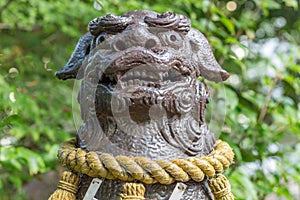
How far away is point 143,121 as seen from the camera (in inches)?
42.4

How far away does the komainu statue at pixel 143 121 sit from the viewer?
102cm

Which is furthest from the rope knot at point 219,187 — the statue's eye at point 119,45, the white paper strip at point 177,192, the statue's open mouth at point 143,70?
the statue's eye at point 119,45

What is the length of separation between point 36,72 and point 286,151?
1488mm

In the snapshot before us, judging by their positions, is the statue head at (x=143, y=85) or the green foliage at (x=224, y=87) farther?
the green foliage at (x=224, y=87)

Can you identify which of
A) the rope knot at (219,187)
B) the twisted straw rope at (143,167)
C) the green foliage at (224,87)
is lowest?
the green foliage at (224,87)

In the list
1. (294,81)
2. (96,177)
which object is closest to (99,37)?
(96,177)

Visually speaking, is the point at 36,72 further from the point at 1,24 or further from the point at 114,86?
the point at 114,86

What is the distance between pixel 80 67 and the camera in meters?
1.20

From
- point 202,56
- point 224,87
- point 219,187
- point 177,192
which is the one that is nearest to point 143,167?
point 177,192

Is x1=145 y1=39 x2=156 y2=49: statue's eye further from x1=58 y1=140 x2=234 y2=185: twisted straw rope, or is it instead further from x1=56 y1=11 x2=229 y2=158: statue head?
x1=58 y1=140 x2=234 y2=185: twisted straw rope

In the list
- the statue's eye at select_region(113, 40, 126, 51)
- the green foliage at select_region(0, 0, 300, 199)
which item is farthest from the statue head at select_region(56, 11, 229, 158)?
the green foliage at select_region(0, 0, 300, 199)

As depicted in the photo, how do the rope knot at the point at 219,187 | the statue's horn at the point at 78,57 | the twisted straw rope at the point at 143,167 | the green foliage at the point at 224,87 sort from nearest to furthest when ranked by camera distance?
the twisted straw rope at the point at 143,167 < the rope knot at the point at 219,187 < the statue's horn at the point at 78,57 < the green foliage at the point at 224,87

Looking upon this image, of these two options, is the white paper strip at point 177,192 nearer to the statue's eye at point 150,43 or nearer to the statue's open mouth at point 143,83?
the statue's open mouth at point 143,83

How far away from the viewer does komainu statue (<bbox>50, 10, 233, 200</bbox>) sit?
3.35ft
